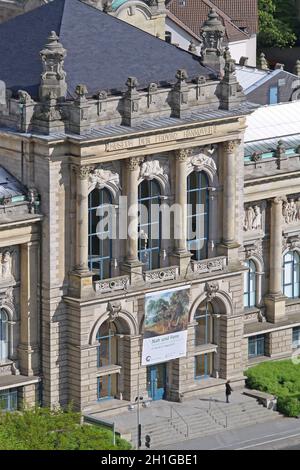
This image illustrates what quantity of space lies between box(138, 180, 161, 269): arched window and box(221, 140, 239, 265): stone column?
4.55m

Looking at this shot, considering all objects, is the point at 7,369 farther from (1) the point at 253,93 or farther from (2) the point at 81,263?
(1) the point at 253,93

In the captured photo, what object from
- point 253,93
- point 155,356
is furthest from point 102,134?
point 253,93

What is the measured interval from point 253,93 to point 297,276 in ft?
49.8

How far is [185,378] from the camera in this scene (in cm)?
17262

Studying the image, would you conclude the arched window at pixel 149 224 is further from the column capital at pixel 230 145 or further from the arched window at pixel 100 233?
the column capital at pixel 230 145

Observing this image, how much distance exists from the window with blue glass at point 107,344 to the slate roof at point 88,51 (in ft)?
45.8

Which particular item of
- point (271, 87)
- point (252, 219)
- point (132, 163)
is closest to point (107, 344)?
point (132, 163)

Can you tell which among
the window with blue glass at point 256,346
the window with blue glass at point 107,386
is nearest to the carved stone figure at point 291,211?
the window with blue glass at point 256,346

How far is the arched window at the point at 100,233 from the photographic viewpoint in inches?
6565

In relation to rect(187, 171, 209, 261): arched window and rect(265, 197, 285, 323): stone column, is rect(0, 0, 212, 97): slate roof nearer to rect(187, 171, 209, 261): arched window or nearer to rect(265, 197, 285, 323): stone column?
rect(187, 171, 209, 261): arched window

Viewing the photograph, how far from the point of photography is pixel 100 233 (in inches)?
6590

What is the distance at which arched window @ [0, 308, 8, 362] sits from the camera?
547 ft

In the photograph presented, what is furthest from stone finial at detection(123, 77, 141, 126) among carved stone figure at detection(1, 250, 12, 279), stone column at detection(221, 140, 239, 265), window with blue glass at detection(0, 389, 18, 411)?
window with blue glass at detection(0, 389, 18, 411)

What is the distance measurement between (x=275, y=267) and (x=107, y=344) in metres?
15.2
